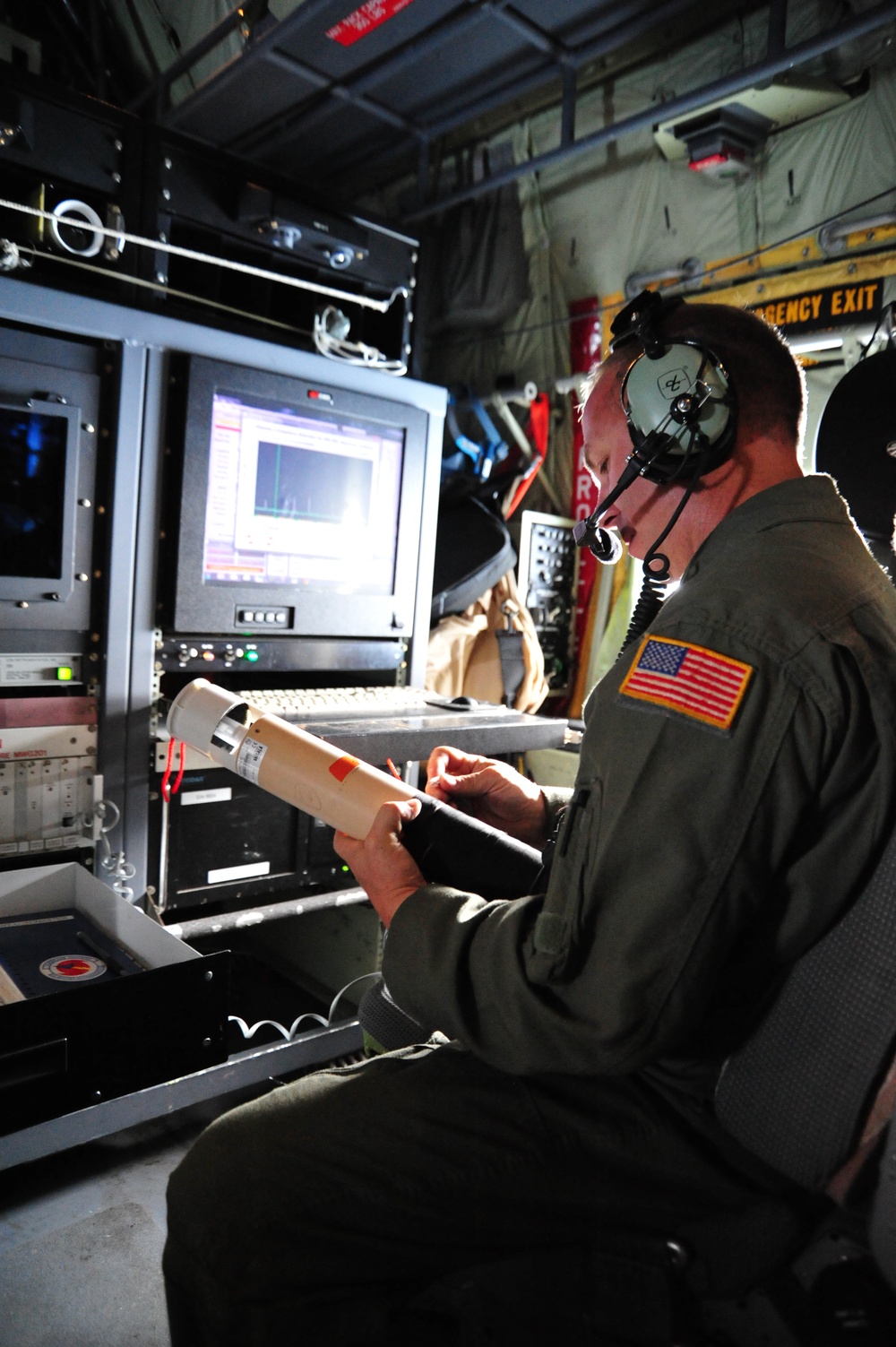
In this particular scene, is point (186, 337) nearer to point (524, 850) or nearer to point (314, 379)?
point (314, 379)

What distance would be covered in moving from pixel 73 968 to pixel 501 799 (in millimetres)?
866

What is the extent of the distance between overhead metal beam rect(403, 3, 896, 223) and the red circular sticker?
7.33 ft

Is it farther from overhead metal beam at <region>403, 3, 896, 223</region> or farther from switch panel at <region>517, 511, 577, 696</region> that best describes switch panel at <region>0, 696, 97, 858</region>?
overhead metal beam at <region>403, 3, 896, 223</region>

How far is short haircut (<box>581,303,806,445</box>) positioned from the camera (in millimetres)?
1078

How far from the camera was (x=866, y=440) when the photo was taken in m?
2.18

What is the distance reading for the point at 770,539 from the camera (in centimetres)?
92

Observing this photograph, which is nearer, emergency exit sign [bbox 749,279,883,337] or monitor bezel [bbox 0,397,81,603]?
monitor bezel [bbox 0,397,81,603]

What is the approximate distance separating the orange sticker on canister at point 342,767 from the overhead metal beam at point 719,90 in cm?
177

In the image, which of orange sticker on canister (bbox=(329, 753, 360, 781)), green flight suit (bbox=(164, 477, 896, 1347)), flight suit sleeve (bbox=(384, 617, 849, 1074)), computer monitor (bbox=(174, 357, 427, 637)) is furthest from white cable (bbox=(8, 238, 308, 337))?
flight suit sleeve (bbox=(384, 617, 849, 1074))

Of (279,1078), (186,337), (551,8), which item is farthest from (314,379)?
(279,1078)

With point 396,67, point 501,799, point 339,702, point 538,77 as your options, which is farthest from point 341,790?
point 538,77

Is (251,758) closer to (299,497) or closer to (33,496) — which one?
(33,496)

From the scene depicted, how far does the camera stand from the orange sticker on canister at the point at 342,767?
1252 millimetres

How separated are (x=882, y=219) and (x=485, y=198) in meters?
1.53
